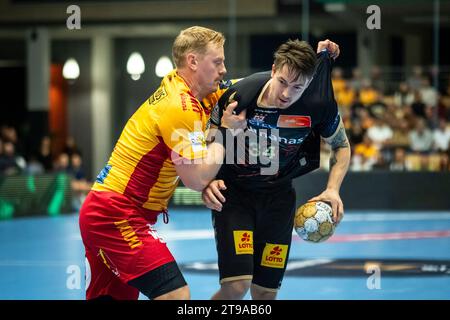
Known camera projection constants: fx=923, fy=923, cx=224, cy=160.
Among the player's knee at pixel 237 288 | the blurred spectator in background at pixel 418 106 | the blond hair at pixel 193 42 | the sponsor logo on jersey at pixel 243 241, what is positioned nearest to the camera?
the blond hair at pixel 193 42

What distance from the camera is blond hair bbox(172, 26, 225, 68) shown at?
5.77m

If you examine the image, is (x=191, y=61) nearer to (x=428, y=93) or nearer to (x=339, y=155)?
(x=339, y=155)

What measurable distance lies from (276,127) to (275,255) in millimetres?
913

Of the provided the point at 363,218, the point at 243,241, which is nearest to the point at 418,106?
the point at 363,218

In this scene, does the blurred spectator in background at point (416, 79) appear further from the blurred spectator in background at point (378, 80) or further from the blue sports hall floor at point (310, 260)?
the blue sports hall floor at point (310, 260)

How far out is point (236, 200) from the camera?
21.1ft

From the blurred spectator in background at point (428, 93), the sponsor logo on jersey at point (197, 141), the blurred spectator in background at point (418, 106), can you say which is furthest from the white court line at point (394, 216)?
the sponsor logo on jersey at point (197, 141)

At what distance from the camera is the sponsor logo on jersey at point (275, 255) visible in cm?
649

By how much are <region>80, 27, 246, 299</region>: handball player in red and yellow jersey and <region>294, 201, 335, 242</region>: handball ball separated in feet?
2.83

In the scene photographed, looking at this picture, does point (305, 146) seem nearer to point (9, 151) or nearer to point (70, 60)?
point (9, 151)

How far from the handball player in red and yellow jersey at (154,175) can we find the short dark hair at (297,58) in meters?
0.41

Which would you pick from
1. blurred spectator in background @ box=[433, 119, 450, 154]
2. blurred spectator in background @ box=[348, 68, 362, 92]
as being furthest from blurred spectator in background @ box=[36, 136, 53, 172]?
blurred spectator in background @ box=[433, 119, 450, 154]

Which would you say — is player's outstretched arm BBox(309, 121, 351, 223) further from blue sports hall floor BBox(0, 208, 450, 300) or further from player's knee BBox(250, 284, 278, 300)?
blue sports hall floor BBox(0, 208, 450, 300)
